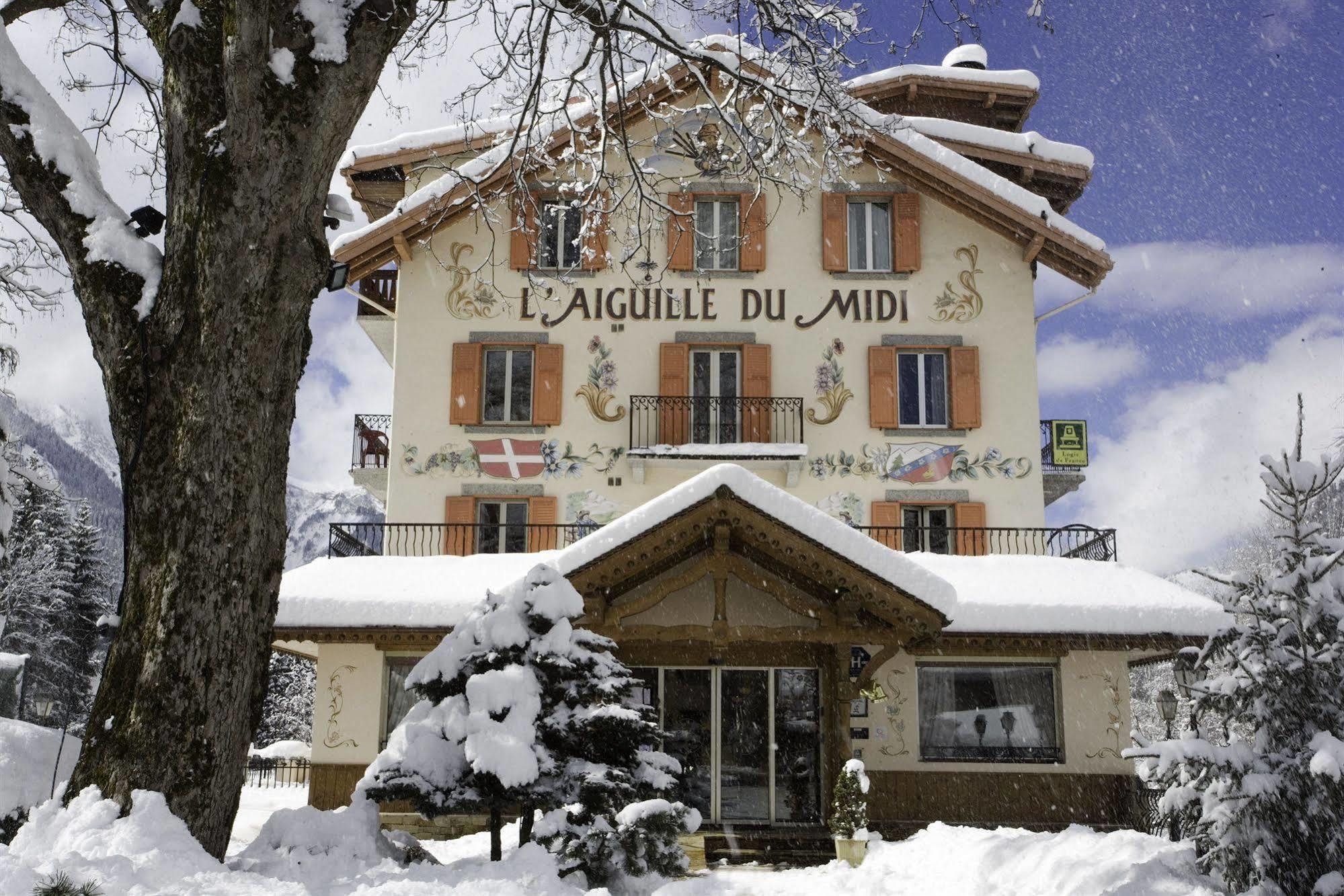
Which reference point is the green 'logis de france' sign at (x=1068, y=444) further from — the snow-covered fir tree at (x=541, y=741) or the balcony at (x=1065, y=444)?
the snow-covered fir tree at (x=541, y=741)

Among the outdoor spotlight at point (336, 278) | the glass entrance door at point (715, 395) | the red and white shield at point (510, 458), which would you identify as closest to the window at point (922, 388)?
the glass entrance door at point (715, 395)

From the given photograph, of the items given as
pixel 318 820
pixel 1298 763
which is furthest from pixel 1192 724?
pixel 318 820

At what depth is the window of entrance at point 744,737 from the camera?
15.4 m

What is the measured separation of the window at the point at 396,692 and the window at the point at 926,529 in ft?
25.7

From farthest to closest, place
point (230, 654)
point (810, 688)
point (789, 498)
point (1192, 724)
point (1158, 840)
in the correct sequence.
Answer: point (810, 688) → point (789, 498) → point (1158, 840) → point (1192, 724) → point (230, 654)

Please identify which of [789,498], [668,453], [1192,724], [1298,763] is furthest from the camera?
[668,453]

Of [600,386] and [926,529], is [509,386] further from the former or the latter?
[926,529]

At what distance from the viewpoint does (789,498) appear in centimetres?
1353

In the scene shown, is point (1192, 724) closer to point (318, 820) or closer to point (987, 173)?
point (318, 820)

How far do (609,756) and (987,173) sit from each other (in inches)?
557

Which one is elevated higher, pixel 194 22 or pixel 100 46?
pixel 100 46

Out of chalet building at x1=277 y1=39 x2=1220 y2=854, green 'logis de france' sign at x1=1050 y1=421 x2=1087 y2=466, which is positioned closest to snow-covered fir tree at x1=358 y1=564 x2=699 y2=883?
chalet building at x1=277 y1=39 x2=1220 y2=854

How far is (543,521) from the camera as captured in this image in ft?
62.1

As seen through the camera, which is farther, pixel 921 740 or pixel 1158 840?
pixel 921 740
